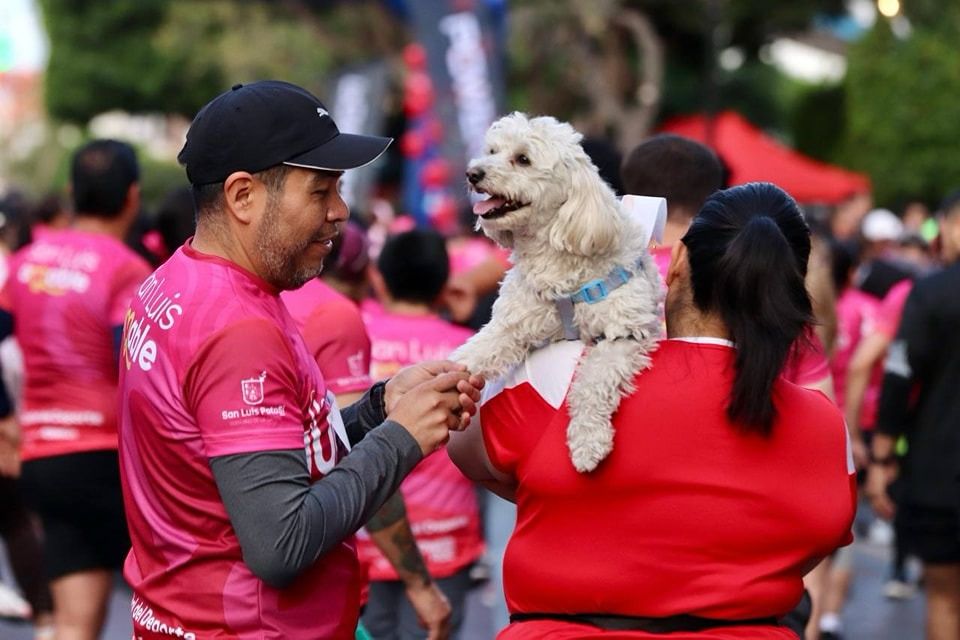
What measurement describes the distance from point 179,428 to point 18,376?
16.4 ft

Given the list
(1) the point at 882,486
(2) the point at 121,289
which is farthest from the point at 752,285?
(1) the point at 882,486

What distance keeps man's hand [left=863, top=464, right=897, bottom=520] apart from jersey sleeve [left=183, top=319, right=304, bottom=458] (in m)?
4.74

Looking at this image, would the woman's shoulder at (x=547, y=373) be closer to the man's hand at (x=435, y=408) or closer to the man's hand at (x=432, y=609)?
the man's hand at (x=435, y=408)

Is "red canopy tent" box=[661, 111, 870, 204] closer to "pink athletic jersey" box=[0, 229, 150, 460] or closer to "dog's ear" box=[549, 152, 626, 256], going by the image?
"pink athletic jersey" box=[0, 229, 150, 460]

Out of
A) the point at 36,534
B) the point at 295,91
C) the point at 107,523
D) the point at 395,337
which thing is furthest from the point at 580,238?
the point at 36,534

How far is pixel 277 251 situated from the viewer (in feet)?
9.92

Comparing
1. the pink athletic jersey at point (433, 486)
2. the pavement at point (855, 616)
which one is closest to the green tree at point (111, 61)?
the pavement at point (855, 616)

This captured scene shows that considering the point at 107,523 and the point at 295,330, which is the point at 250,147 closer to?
the point at 295,330

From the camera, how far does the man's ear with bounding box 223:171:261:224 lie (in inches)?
117

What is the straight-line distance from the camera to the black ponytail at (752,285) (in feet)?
9.90

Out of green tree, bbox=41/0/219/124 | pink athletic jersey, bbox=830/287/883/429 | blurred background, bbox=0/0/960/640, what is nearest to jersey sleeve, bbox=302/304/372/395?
pink athletic jersey, bbox=830/287/883/429

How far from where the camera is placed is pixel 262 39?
32438mm

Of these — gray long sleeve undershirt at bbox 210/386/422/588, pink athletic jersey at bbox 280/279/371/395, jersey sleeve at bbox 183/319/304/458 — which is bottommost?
pink athletic jersey at bbox 280/279/371/395

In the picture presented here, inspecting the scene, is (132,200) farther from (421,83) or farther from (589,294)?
(421,83)
